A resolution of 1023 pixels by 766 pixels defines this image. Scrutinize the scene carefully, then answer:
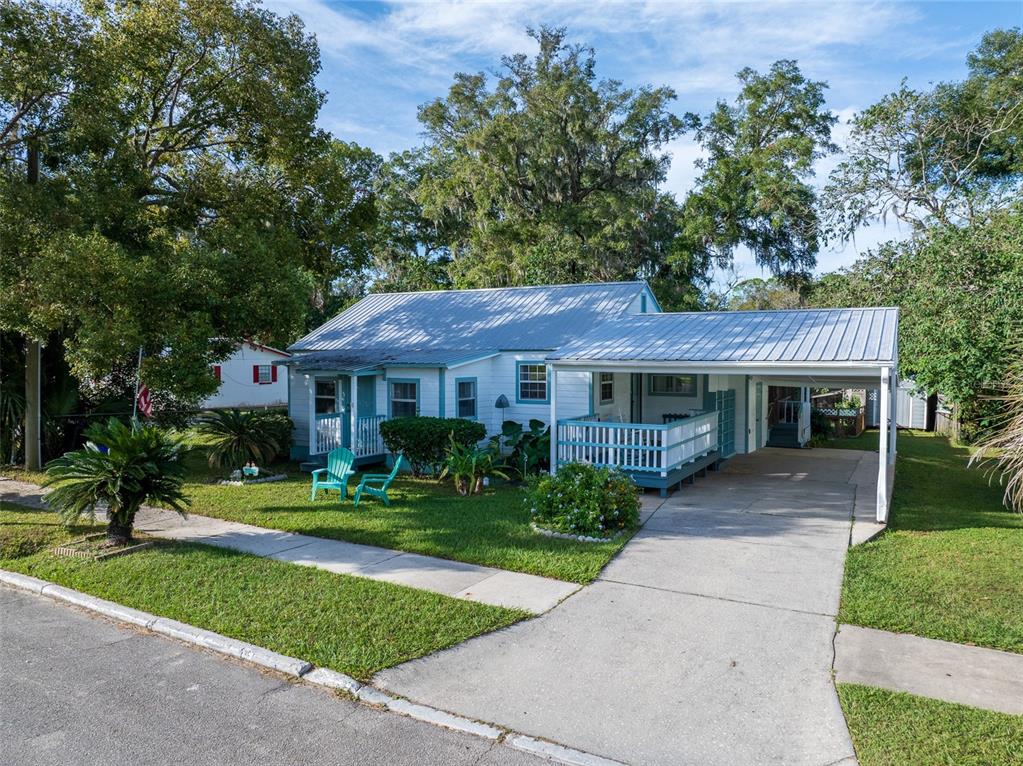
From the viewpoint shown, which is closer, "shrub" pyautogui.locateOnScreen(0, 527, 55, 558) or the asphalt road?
the asphalt road

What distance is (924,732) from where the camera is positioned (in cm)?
434

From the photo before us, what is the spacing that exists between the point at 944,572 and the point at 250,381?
3148 cm

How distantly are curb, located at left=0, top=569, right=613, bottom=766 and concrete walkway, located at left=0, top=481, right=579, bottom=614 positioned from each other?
195cm

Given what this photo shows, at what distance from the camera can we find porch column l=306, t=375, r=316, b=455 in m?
15.5

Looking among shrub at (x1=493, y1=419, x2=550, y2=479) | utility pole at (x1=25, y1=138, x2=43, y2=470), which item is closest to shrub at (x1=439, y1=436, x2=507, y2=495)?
shrub at (x1=493, y1=419, x2=550, y2=479)

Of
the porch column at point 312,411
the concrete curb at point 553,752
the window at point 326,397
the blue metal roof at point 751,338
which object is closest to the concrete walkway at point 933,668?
the concrete curb at point 553,752

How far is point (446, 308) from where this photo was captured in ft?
64.2

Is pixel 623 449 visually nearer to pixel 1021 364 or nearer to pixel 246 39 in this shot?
pixel 1021 364

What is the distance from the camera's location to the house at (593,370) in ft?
38.4

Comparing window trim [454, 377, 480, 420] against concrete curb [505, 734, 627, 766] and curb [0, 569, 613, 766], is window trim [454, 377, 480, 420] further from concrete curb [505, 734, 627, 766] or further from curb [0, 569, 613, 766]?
concrete curb [505, 734, 627, 766]

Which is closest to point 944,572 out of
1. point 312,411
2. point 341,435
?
point 341,435

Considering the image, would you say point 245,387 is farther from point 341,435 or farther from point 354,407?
point 354,407

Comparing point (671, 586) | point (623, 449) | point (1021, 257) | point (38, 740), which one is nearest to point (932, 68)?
point (1021, 257)

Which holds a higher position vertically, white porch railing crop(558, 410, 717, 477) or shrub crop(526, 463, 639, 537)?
white porch railing crop(558, 410, 717, 477)
